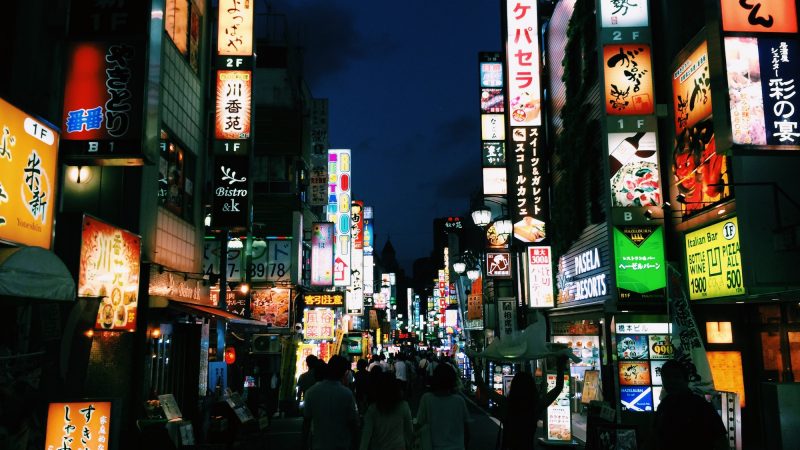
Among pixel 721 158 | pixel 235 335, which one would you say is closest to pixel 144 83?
pixel 721 158

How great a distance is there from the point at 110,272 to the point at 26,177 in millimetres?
3138

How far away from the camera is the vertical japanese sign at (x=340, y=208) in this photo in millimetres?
40531

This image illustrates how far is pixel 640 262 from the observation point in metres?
14.3

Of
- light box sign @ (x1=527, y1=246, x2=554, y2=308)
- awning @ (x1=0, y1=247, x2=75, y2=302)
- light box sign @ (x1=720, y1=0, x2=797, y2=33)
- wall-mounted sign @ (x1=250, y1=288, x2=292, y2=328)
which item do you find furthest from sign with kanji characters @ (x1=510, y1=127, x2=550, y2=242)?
awning @ (x1=0, y1=247, x2=75, y2=302)

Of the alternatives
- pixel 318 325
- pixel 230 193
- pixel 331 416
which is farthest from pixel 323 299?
pixel 331 416

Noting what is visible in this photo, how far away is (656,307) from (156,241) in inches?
429

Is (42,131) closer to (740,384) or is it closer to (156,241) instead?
(156,241)

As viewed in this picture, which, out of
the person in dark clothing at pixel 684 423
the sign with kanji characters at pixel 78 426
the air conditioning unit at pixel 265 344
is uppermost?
the air conditioning unit at pixel 265 344

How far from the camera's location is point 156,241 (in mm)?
14547

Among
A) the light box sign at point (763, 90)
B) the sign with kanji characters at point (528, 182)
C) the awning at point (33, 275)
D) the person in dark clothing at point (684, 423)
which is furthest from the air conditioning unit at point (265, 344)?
the person in dark clothing at point (684, 423)

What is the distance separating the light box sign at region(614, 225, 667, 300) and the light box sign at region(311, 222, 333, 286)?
20.2 m

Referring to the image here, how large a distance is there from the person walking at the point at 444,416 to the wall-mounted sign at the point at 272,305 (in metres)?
22.3

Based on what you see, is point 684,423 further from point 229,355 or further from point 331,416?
point 229,355

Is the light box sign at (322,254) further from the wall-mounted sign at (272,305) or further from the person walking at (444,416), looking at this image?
the person walking at (444,416)
